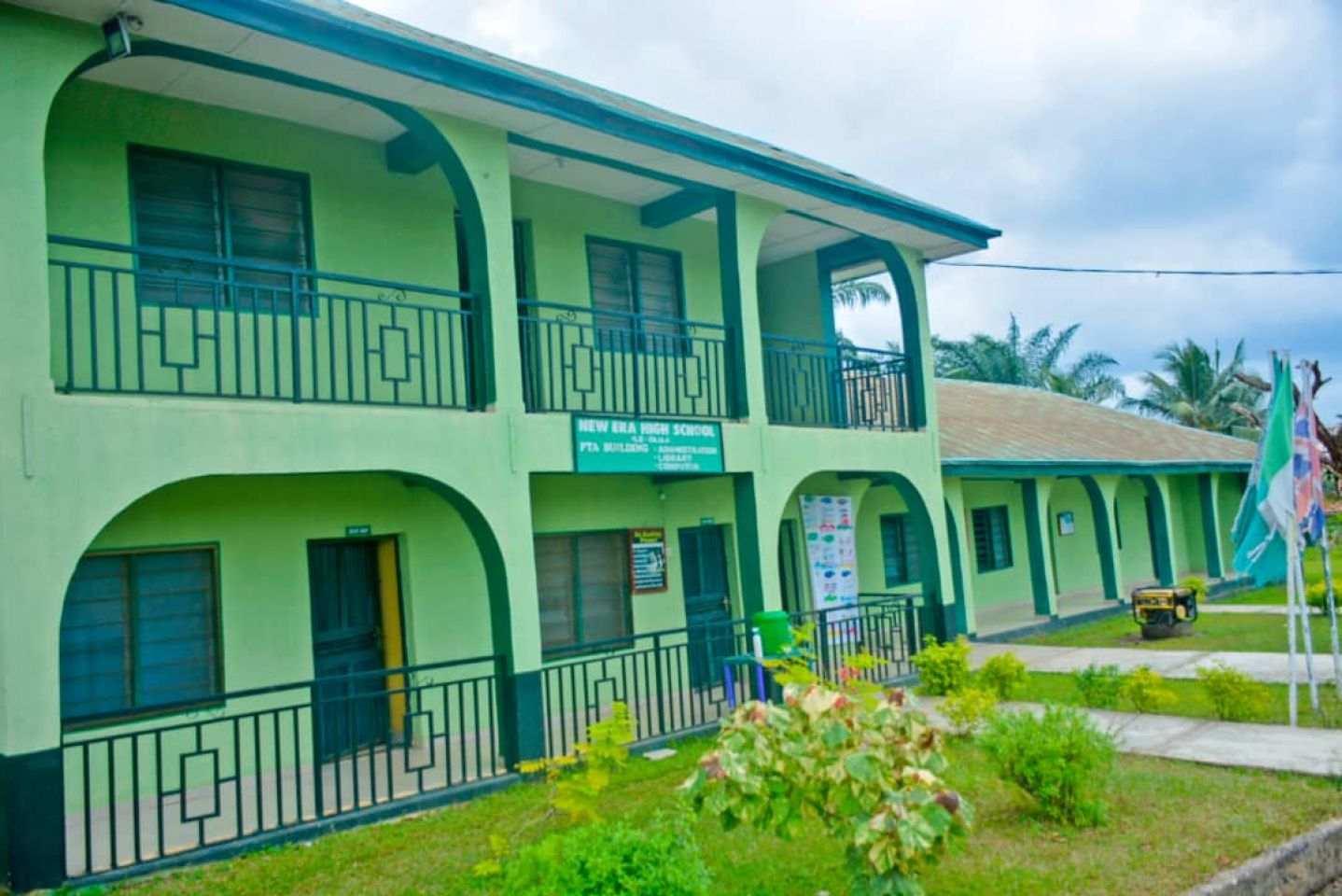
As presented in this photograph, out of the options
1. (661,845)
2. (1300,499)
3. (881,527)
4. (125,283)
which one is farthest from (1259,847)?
(881,527)

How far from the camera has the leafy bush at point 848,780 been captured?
4129 millimetres

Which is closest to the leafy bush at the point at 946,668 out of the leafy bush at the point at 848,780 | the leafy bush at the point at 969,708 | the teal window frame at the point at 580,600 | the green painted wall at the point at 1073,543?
the leafy bush at the point at 969,708

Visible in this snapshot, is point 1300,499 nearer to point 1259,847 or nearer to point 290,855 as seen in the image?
point 1259,847

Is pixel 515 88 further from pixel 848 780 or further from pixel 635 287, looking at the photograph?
pixel 848 780

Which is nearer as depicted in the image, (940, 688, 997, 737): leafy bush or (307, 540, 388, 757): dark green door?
(940, 688, 997, 737): leafy bush

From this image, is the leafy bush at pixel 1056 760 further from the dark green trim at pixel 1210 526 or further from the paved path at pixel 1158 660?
the dark green trim at pixel 1210 526

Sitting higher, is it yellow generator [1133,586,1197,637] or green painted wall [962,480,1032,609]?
green painted wall [962,480,1032,609]

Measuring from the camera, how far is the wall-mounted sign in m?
11.8

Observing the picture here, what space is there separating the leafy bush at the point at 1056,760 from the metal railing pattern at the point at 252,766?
3.65 m

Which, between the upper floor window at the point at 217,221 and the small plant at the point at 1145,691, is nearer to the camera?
the upper floor window at the point at 217,221

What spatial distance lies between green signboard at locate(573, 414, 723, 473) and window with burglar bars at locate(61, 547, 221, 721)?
3326 mm

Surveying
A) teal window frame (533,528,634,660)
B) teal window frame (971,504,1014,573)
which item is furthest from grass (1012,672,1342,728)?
teal window frame (971,504,1014,573)

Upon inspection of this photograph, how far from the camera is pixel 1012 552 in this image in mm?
20219

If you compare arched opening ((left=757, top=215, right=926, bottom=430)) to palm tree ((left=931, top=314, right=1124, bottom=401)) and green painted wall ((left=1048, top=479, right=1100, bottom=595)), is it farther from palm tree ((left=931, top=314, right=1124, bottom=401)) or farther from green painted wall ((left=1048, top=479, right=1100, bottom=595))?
palm tree ((left=931, top=314, right=1124, bottom=401))
